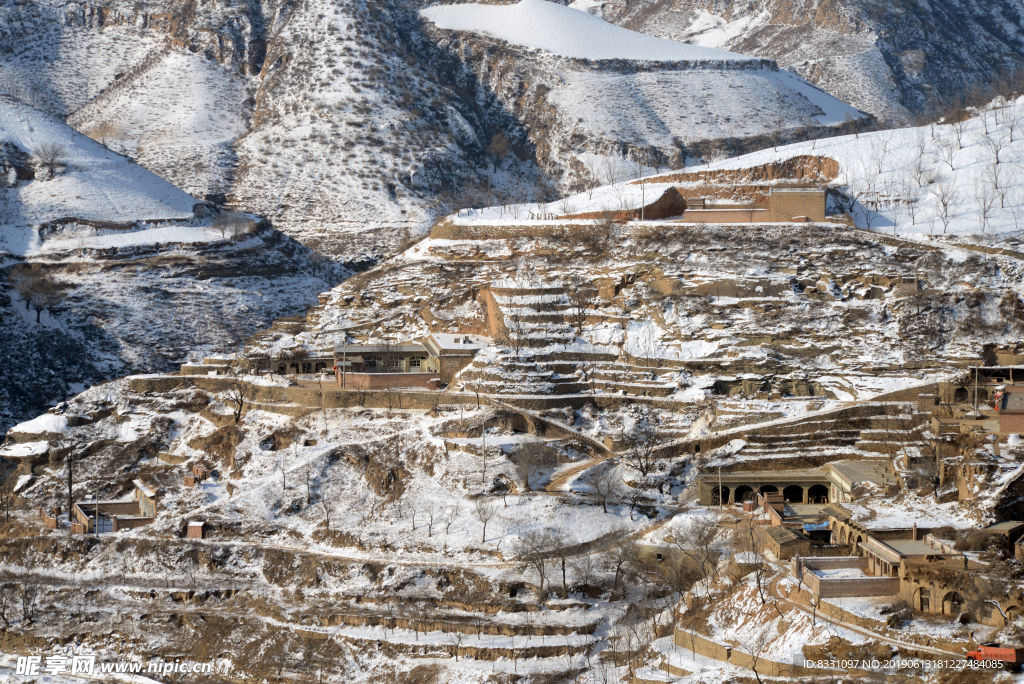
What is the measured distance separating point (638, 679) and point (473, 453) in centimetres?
1976

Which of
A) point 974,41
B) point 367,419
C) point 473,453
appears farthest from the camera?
point 974,41

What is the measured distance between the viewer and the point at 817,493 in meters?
70.1

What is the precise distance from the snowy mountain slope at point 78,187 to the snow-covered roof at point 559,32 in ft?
158

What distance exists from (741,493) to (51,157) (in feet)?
250

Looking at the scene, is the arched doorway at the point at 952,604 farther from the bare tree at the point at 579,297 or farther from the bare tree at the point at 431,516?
the bare tree at the point at 579,297

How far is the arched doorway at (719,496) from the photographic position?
70.2 m

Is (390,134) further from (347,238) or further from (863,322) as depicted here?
(863,322)

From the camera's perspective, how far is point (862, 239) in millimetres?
91875

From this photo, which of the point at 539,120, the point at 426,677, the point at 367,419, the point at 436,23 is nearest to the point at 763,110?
the point at 539,120

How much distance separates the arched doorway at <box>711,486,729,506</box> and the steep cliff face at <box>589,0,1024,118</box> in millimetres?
103222

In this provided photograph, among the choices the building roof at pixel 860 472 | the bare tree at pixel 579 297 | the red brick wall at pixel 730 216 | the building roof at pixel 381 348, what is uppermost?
the red brick wall at pixel 730 216

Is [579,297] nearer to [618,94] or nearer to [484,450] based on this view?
[484,450]

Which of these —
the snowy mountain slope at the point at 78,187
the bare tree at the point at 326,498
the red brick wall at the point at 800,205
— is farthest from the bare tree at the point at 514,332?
the snowy mountain slope at the point at 78,187

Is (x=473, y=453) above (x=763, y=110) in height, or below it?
below
